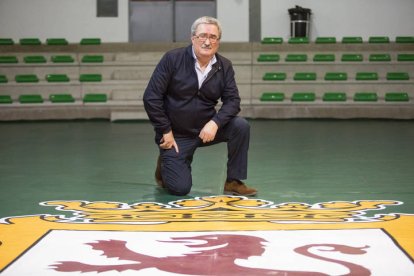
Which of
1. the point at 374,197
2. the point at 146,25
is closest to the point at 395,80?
the point at 146,25

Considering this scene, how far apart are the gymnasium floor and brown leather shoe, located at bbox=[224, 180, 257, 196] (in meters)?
0.07

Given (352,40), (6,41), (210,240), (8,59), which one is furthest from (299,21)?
(210,240)

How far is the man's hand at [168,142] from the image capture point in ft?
15.8

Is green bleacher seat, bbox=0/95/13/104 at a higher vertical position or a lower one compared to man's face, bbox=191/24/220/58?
lower

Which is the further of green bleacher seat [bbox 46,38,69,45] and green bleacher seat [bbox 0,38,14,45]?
green bleacher seat [bbox 0,38,14,45]

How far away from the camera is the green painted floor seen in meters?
4.86

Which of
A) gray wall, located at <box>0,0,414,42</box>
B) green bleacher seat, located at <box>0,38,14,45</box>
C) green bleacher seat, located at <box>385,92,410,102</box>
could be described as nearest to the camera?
green bleacher seat, located at <box>385,92,410,102</box>

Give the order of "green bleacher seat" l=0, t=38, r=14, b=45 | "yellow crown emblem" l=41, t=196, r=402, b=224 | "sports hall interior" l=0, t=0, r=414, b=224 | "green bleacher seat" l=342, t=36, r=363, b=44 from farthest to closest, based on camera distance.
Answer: "green bleacher seat" l=0, t=38, r=14, b=45 → "green bleacher seat" l=342, t=36, r=363, b=44 → "sports hall interior" l=0, t=0, r=414, b=224 → "yellow crown emblem" l=41, t=196, r=402, b=224

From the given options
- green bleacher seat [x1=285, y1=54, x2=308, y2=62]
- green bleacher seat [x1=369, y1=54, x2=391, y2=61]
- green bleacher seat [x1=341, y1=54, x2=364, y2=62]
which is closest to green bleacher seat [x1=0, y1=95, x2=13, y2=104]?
green bleacher seat [x1=285, y1=54, x2=308, y2=62]

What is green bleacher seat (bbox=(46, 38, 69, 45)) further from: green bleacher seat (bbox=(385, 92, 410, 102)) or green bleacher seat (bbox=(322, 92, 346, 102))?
green bleacher seat (bbox=(385, 92, 410, 102))

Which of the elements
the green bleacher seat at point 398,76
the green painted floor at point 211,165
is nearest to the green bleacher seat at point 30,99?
the green painted floor at point 211,165

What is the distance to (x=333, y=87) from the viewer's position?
41.7 ft

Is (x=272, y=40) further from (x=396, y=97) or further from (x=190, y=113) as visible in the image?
(x=190, y=113)

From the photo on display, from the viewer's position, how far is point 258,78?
12.9m
